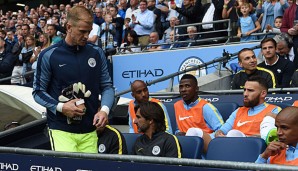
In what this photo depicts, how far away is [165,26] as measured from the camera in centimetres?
1463

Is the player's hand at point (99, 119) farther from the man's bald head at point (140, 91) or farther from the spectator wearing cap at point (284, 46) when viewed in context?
the spectator wearing cap at point (284, 46)

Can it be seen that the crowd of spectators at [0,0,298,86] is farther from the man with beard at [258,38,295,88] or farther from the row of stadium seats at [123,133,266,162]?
the row of stadium seats at [123,133,266,162]

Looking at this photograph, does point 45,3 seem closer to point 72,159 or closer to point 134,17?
point 134,17

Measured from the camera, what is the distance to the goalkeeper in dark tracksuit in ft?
14.7

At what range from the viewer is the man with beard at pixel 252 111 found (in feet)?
19.7

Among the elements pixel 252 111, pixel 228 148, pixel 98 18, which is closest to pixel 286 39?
pixel 252 111

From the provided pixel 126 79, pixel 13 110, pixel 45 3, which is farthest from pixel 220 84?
pixel 45 3

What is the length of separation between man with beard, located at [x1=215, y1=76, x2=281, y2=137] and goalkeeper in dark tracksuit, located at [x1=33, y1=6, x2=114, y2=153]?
189 cm

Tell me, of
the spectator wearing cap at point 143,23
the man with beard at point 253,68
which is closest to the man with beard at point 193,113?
the man with beard at point 253,68

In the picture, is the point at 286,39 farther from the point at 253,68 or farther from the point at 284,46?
the point at 253,68

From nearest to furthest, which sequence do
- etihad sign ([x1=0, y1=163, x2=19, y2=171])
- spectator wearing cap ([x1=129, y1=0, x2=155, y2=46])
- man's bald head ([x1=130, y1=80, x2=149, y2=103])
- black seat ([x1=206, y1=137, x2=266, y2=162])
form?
1. etihad sign ([x1=0, y1=163, x2=19, y2=171])
2. black seat ([x1=206, y1=137, x2=266, y2=162])
3. man's bald head ([x1=130, y1=80, x2=149, y2=103])
4. spectator wearing cap ([x1=129, y1=0, x2=155, y2=46])

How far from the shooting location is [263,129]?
209 inches

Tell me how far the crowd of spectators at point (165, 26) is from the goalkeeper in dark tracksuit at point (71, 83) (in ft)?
18.1

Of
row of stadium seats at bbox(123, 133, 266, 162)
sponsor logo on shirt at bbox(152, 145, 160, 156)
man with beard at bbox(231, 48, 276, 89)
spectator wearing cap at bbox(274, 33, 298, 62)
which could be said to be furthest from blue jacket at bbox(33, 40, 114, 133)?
spectator wearing cap at bbox(274, 33, 298, 62)
